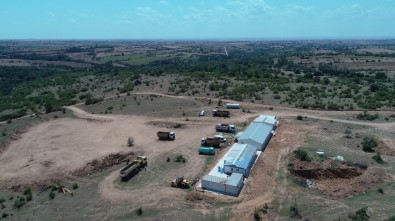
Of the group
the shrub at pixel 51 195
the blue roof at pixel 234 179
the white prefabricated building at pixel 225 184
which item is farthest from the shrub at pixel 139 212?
the shrub at pixel 51 195

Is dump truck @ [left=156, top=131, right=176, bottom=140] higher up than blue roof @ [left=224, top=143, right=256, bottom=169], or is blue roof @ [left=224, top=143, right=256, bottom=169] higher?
blue roof @ [left=224, top=143, right=256, bottom=169]

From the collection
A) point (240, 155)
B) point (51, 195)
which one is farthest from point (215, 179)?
point (51, 195)

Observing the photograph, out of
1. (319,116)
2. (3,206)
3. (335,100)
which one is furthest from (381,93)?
(3,206)

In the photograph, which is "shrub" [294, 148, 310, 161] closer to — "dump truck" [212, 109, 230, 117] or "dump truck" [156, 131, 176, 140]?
"dump truck" [156, 131, 176, 140]

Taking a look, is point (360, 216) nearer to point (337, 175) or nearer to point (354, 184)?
point (354, 184)

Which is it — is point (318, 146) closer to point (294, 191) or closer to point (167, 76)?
point (294, 191)

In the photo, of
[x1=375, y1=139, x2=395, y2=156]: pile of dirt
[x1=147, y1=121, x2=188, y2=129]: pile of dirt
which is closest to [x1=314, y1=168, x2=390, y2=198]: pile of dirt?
[x1=375, y1=139, x2=395, y2=156]: pile of dirt
